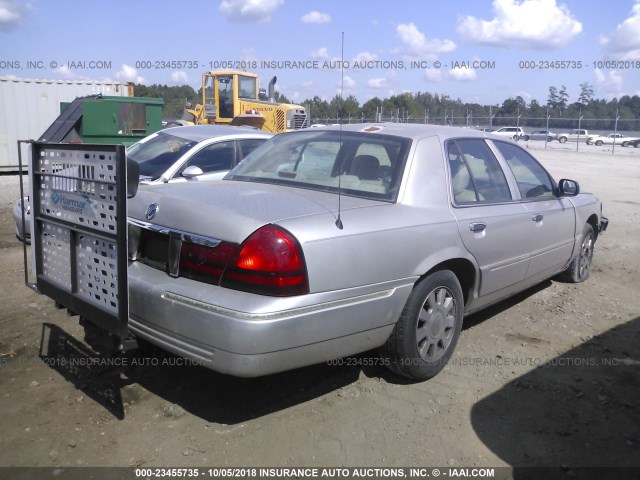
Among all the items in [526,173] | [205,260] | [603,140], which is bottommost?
[205,260]

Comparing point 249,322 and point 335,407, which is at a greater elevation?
point 249,322

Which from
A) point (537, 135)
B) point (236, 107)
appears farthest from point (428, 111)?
point (236, 107)

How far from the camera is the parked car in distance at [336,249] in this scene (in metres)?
2.88

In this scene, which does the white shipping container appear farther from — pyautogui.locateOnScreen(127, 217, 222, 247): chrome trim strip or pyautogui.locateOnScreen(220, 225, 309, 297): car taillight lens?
pyautogui.locateOnScreen(220, 225, 309, 297): car taillight lens

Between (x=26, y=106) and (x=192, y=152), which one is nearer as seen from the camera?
(x=192, y=152)

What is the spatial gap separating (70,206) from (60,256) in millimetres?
359

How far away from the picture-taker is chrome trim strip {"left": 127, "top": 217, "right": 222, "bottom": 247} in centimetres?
300

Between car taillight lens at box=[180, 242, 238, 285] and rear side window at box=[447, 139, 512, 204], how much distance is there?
70.1 inches

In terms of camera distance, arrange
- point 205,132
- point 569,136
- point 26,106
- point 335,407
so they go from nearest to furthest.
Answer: point 335,407 < point 205,132 < point 26,106 < point 569,136

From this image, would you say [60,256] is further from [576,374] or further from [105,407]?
[576,374]

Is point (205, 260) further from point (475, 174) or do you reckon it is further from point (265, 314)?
point (475, 174)

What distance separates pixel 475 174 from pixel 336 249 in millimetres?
1750

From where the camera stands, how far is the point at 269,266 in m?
2.86

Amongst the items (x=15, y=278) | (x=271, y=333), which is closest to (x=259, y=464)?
(x=271, y=333)
